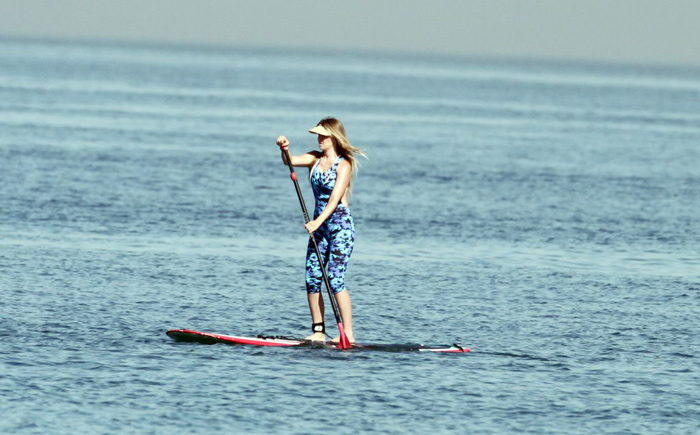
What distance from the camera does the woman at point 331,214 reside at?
12.8 meters

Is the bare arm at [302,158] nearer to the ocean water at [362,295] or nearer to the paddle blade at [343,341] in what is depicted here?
the paddle blade at [343,341]

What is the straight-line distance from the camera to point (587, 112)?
259 ft

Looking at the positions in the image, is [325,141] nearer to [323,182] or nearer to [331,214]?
[323,182]

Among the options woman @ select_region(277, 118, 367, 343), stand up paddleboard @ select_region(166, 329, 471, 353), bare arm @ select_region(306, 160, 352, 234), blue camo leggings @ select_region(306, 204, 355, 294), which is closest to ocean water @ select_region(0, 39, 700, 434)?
stand up paddleboard @ select_region(166, 329, 471, 353)

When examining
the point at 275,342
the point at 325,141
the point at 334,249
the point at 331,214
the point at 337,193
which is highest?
the point at 325,141

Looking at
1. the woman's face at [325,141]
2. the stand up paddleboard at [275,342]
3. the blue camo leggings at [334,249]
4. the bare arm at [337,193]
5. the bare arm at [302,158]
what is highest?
the woman's face at [325,141]

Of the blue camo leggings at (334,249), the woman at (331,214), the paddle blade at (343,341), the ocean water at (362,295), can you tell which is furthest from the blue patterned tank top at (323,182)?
the ocean water at (362,295)

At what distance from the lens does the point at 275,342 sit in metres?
13.0

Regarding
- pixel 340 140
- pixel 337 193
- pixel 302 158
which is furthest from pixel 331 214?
pixel 340 140

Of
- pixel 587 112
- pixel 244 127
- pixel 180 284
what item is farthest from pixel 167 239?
pixel 587 112

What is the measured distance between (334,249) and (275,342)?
1.10 m

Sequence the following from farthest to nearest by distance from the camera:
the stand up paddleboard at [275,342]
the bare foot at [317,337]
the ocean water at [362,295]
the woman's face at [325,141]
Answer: the bare foot at [317,337]
the stand up paddleboard at [275,342]
the woman's face at [325,141]
the ocean water at [362,295]

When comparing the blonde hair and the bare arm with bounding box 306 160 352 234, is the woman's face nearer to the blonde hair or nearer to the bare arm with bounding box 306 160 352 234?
the blonde hair

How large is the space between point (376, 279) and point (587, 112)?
6368 centimetres
